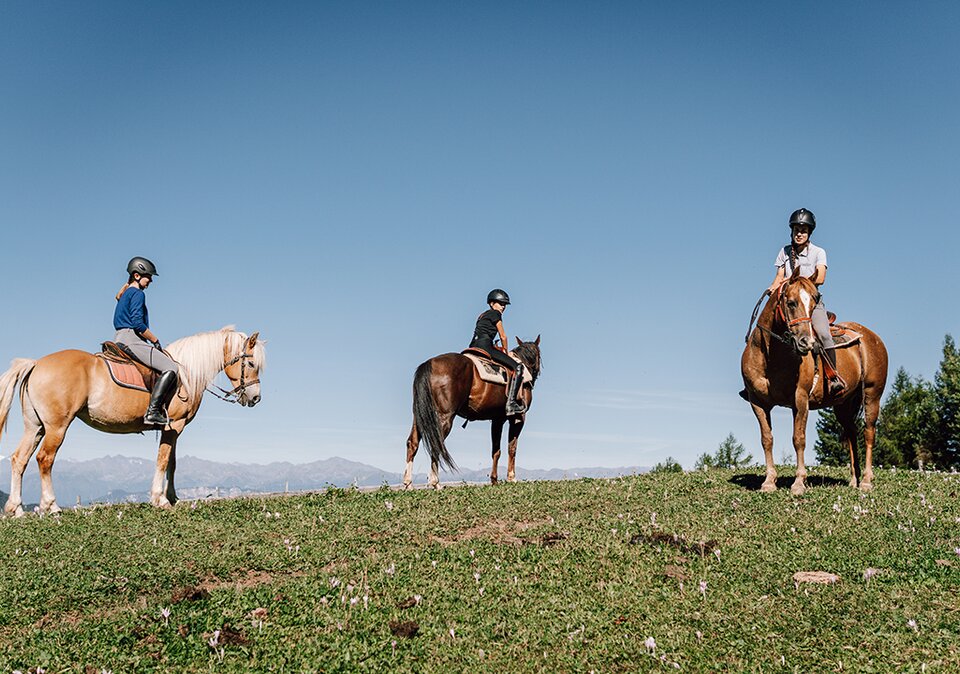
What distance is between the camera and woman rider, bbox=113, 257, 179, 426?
16938mm

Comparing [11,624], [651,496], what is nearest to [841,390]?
[651,496]

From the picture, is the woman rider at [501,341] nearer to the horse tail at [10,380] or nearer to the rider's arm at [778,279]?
the rider's arm at [778,279]

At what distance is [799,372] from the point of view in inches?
624

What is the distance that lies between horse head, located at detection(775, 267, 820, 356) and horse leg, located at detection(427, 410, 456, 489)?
8.56m

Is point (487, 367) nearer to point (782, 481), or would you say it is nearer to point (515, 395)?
point (515, 395)

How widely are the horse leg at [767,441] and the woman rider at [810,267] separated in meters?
1.43

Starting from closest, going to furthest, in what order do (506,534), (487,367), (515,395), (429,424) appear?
(506,534) < (429,424) < (487,367) < (515,395)

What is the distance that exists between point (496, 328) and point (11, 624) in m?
14.6

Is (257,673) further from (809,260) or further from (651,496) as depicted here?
(809,260)

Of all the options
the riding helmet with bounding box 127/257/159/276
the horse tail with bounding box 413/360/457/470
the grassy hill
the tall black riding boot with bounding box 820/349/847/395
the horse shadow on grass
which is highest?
the riding helmet with bounding box 127/257/159/276

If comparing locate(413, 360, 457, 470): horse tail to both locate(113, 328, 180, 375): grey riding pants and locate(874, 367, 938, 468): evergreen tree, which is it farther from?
locate(874, 367, 938, 468): evergreen tree

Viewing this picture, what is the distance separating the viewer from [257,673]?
26.3 ft

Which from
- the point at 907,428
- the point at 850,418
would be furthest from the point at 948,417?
the point at 850,418

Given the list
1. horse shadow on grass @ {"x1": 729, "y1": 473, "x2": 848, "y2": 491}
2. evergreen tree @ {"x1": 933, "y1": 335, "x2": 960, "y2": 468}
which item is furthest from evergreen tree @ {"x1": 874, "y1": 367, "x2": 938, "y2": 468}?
horse shadow on grass @ {"x1": 729, "y1": 473, "x2": 848, "y2": 491}
